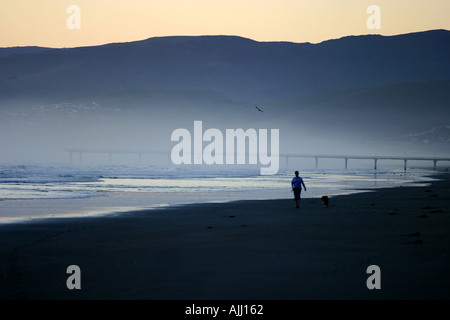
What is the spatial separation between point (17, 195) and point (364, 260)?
2228 cm

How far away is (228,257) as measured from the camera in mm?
12305

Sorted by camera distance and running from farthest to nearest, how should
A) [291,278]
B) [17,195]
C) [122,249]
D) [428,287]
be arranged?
[17,195] → [122,249] → [291,278] → [428,287]

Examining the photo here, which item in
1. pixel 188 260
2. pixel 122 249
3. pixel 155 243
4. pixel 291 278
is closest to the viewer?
pixel 291 278

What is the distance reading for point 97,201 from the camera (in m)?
27.8

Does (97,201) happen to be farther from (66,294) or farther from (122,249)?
(66,294)

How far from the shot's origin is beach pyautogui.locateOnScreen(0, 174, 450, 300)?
372 inches

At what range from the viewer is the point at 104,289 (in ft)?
31.7

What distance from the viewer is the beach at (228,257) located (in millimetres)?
9453

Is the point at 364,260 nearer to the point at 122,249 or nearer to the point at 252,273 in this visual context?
the point at 252,273

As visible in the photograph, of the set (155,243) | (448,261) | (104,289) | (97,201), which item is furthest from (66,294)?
(97,201)

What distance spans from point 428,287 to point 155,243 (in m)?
6.64
